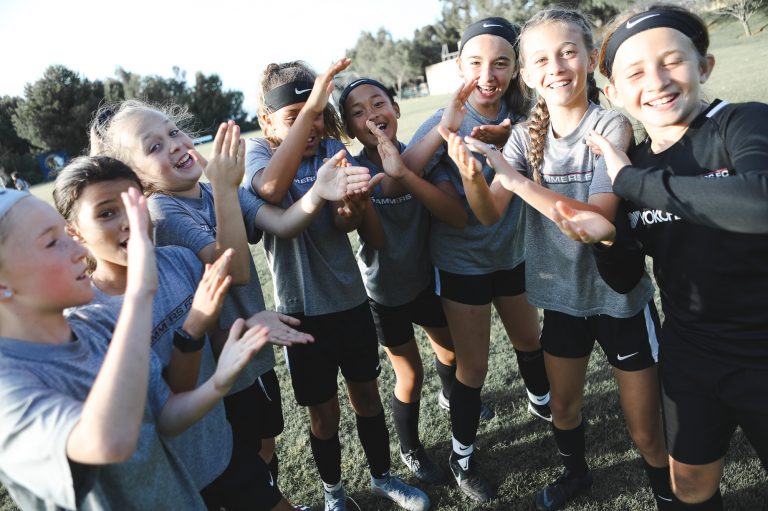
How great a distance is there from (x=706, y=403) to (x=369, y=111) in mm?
2044

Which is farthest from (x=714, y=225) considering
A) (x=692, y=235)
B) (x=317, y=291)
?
(x=317, y=291)

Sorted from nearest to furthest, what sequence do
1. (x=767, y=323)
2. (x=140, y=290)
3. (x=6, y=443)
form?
(x=6, y=443) → (x=140, y=290) → (x=767, y=323)

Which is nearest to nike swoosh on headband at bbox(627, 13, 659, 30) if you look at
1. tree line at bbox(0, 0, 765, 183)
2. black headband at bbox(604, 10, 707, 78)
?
black headband at bbox(604, 10, 707, 78)

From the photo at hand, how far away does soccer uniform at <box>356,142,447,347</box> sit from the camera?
2.85 m

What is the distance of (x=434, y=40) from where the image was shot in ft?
226

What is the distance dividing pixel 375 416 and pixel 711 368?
1683 millimetres

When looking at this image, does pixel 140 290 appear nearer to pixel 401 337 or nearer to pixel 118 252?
pixel 118 252

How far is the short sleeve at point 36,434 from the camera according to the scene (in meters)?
1.24

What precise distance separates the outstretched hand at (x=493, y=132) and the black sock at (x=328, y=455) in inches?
70.2

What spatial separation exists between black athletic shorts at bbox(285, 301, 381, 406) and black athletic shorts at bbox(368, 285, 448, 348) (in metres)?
0.21

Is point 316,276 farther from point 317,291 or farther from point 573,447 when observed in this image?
point 573,447

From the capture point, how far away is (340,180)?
7.43 feet

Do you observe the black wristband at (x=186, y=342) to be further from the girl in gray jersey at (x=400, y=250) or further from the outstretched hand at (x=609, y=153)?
the outstretched hand at (x=609, y=153)

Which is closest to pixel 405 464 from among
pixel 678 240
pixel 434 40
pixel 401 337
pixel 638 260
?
pixel 401 337
